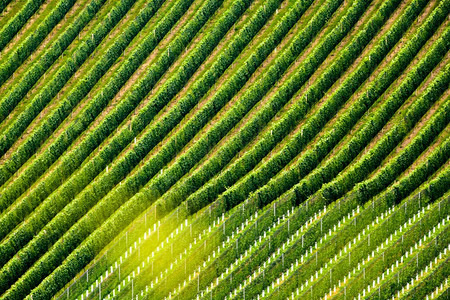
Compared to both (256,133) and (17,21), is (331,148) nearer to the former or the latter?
(256,133)

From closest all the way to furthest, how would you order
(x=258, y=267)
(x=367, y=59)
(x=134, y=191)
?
(x=258, y=267)
(x=134, y=191)
(x=367, y=59)

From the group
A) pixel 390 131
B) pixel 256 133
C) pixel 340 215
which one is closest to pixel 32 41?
pixel 256 133

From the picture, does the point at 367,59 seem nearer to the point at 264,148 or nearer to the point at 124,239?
the point at 264,148

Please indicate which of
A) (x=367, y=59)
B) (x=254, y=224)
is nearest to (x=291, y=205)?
(x=254, y=224)

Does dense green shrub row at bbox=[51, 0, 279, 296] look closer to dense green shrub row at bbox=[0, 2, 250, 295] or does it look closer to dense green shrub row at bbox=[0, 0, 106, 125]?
dense green shrub row at bbox=[0, 0, 106, 125]

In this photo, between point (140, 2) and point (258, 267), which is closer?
point (258, 267)

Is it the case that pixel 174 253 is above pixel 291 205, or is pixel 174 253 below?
below

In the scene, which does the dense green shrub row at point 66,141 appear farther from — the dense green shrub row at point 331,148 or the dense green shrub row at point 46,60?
the dense green shrub row at point 331,148
